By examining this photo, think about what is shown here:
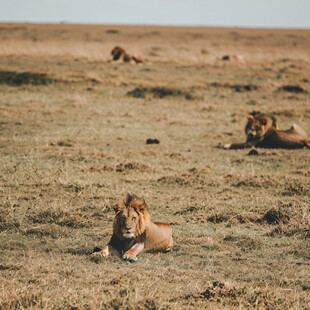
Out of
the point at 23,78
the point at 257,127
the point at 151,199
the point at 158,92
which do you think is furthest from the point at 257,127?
the point at 23,78

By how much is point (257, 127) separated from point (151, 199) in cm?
431

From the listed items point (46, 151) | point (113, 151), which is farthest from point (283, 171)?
point (46, 151)

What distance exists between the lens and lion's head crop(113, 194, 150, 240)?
4848 millimetres

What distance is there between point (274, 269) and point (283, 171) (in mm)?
4481

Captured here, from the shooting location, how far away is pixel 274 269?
5.05 m

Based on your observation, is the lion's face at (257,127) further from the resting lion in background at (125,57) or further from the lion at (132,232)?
the resting lion in background at (125,57)

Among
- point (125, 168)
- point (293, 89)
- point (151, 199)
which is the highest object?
point (293, 89)

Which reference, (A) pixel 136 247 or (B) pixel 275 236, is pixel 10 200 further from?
(B) pixel 275 236

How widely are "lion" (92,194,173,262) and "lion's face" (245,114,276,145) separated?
19.9 ft

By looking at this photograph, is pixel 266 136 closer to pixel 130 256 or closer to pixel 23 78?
pixel 130 256

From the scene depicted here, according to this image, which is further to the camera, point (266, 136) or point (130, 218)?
point (266, 136)

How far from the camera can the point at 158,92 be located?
18344 millimetres

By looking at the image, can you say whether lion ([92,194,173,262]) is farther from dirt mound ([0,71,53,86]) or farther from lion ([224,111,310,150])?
dirt mound ([0,71,53,86])

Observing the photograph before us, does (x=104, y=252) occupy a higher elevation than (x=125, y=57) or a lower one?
lower
